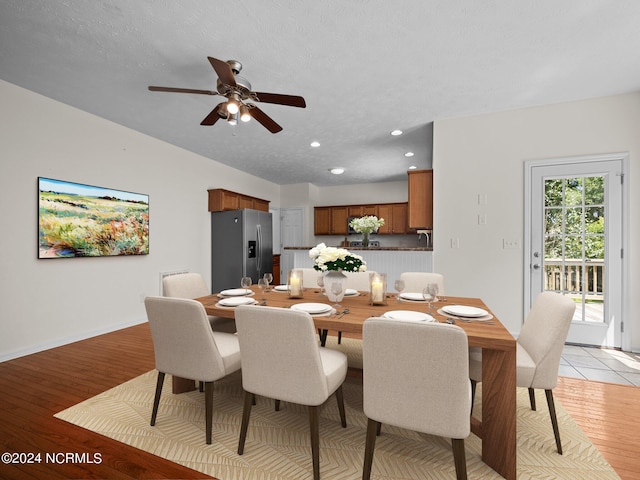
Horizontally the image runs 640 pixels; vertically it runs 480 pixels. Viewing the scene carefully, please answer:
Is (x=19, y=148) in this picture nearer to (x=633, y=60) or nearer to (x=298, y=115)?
(x=298, y=115)

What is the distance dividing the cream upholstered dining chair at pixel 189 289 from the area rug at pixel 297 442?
500mm

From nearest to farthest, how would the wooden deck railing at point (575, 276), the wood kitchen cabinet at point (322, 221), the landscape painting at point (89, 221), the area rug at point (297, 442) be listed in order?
the area rug at point (297, 442) < the landscape painting at point (89, 221) < the wooden deck railing at point (575, 276) < the wood kitchen cabinet at point (322, 221)

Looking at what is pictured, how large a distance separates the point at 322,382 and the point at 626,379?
2.73 meters

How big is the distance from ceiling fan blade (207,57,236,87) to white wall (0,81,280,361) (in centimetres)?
225

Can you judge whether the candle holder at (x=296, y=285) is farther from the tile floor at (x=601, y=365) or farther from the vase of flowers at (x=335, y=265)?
the tile floor at (x=601, y=365)

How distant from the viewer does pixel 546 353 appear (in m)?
1.50

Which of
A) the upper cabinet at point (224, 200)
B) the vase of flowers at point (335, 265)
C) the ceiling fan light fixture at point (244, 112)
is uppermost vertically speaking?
the ceiling fan light fixture at point (244, 112)

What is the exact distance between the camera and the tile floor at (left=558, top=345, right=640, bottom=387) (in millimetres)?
2488

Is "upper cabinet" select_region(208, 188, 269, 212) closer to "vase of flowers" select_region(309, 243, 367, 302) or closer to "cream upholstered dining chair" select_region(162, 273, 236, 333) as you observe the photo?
"cream upholstered dining chair" select_region(162, 273, 236, 333)

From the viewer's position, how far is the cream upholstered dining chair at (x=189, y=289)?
2.37 metres

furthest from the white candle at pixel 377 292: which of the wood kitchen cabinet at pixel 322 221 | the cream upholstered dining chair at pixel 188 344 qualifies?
the wood kitchen cabinet at pixel 322 221

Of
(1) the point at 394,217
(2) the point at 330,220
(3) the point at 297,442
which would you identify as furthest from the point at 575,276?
(2) the point at 330,220

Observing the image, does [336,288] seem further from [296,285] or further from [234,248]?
[234,248]

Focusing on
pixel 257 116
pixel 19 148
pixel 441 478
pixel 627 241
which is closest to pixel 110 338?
pixel 19 148
